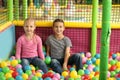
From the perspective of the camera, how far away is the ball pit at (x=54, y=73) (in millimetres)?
3107

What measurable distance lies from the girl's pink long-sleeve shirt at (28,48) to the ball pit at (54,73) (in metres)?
0.11

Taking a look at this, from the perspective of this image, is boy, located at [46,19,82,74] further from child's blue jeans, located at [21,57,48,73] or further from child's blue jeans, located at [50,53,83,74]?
child's blue jeans, located at [21,57,48,73]

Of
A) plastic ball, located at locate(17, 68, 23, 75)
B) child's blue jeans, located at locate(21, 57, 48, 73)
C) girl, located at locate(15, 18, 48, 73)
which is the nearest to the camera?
plastic ball, located at locate(17, 68, 23, 75)

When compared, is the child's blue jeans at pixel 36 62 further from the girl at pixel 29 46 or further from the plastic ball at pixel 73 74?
the plastic ball at pixel 73 74

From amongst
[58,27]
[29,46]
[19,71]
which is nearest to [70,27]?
[58,27]

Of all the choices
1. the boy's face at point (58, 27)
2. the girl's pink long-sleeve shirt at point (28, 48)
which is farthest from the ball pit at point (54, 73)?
the boy's face at point (58, 27)

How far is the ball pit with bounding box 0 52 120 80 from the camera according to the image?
3.11m

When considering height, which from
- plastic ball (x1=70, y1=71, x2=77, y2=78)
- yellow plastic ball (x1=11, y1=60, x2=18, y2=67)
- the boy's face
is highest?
the boy's face

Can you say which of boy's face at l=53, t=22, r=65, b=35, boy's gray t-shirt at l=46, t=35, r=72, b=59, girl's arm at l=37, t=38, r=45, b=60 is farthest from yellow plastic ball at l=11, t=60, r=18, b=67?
boy's face at l=53, t=22, r=65, b=35

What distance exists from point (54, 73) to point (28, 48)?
0.59 metres

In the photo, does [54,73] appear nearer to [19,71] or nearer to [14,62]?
[19,71]

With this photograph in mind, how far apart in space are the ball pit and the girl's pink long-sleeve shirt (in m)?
0.11

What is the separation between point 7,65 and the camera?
346 centimetres

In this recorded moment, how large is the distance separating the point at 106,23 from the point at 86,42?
1.91 meters
